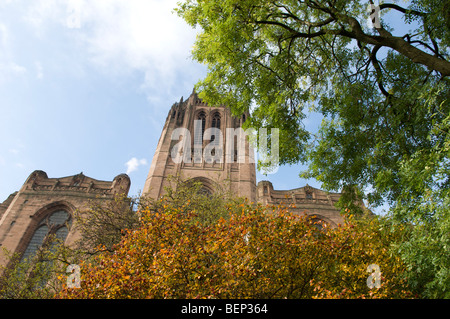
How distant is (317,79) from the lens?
9.50 m

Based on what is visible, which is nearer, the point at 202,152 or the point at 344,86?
the point at 344,86

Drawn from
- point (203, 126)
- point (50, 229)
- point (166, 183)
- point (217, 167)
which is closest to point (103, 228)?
point (50, 229)

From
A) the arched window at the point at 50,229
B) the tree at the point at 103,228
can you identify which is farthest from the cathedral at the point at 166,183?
the tree at the point at 103,228

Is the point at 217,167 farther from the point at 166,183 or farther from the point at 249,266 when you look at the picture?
the point at 249,266

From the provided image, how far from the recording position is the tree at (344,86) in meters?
6.43

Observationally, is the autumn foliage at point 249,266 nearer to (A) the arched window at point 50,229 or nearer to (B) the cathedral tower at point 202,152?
(B) the cathedral tower at point 202,152

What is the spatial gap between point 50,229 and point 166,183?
9086 millimetres

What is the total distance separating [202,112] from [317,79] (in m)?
24.9

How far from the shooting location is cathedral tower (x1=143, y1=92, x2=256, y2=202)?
24.5 metres

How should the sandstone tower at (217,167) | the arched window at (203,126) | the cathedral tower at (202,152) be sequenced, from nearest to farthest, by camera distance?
the sandstone tower at (217,167)
the cathedral tower at (202,152)
the arched window at (203,126)

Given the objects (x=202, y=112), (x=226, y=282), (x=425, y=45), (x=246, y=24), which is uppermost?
(x=202, y=112)

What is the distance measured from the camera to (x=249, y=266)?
6.65 metres
